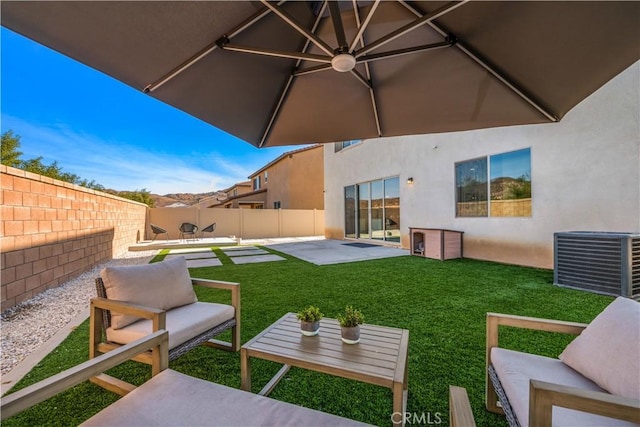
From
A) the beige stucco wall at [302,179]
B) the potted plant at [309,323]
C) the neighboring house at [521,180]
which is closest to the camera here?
the potted plant at [309,323]

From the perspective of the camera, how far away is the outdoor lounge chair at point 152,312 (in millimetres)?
1958

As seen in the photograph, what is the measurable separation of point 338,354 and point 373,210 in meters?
9.03

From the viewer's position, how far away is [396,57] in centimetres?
262

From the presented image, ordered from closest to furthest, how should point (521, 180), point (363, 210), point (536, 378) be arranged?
point (536, 378), point (521, 180), point (363, 210)

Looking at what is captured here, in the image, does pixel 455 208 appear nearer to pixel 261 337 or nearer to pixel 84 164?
pixel 261 337

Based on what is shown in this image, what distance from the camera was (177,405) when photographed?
1251 mm

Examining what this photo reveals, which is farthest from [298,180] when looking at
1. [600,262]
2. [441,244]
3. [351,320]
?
[351,320]

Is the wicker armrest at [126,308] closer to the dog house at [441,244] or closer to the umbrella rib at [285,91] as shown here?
the umbrella rib at [285,91]

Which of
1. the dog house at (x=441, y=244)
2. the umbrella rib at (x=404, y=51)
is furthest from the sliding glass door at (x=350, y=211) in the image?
the umbrella rib at (x=404, y=51)

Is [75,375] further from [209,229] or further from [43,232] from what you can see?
[209,229]

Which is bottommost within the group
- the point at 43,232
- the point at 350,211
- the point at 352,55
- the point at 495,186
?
the point at 43,232

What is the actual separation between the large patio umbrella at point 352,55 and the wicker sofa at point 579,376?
1957mm

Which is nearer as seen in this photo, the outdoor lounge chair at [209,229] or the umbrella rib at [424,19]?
the umbrella rib at [424,19]

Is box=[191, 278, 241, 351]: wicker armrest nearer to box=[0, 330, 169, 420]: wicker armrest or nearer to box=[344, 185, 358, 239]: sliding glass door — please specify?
box=[0, 330, 169, 420]: wicker armrest
